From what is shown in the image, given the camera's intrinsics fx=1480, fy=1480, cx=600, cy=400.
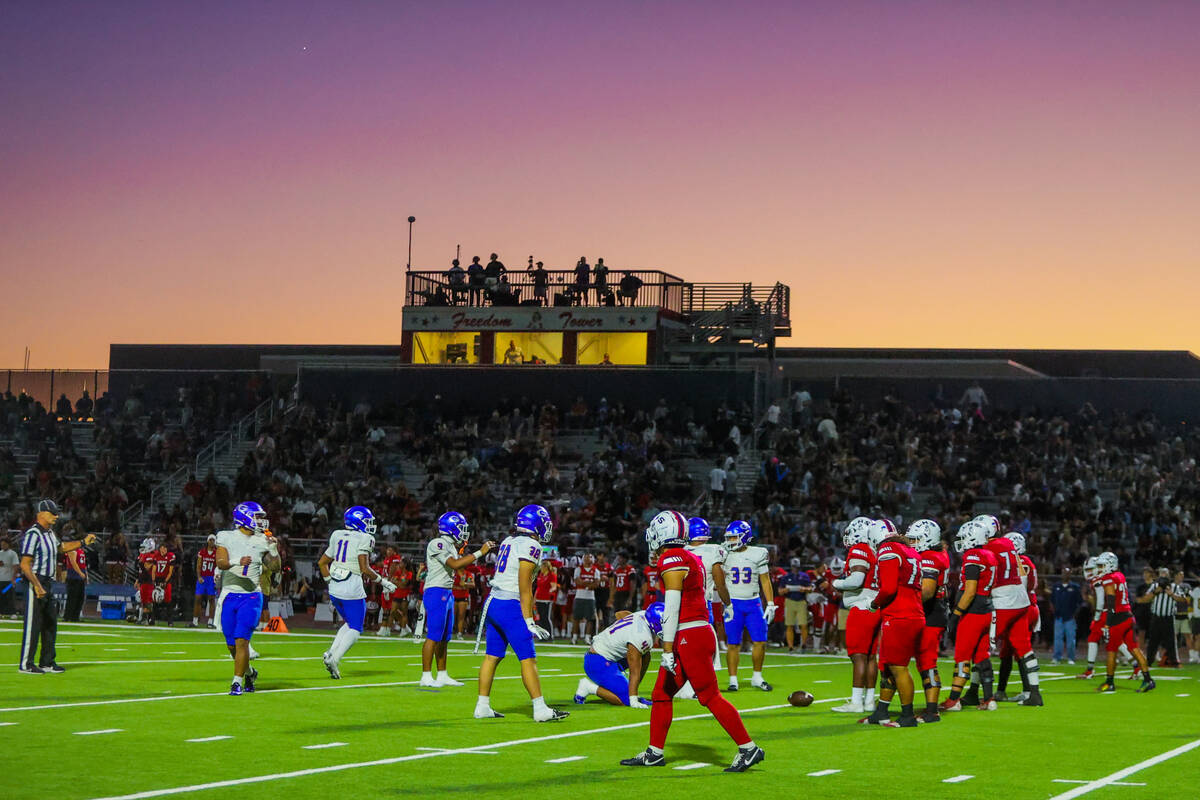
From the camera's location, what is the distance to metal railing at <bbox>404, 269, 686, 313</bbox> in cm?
4400

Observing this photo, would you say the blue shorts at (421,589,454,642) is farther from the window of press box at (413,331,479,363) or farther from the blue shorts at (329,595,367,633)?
the window of press box at (413,331,479,363)

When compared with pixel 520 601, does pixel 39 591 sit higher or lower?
lower

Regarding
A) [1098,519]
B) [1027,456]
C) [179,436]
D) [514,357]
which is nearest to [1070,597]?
[1098,519]

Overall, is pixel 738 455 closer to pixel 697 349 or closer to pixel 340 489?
pixel 697 349

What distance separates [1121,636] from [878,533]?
691cm

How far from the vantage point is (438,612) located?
54.2 feet

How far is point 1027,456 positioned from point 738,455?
286 inches

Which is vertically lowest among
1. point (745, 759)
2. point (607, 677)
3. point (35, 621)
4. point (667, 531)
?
point (745, 759)

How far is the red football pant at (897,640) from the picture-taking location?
44.3 ft

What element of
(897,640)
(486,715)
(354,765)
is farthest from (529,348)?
(354,765)

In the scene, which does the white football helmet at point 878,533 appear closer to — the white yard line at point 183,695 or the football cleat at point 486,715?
the football cleat at point 486,715

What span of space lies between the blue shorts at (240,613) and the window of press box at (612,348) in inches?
1117

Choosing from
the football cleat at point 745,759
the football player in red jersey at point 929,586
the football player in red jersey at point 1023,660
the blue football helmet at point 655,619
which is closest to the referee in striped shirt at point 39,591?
the blue football helmet at point 655,619

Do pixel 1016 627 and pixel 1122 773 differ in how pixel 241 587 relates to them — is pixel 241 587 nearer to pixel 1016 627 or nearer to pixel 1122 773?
pixel 1016 627
